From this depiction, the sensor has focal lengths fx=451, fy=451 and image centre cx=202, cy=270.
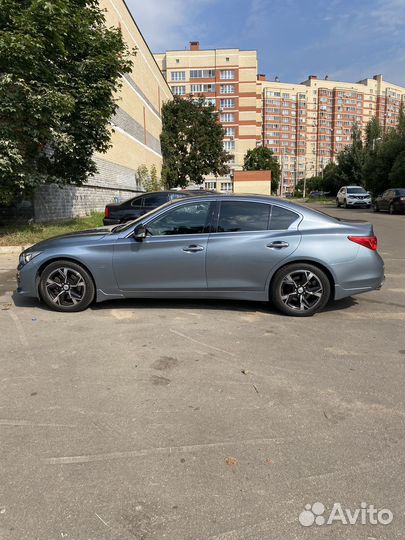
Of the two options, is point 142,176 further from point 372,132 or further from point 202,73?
point 202,73

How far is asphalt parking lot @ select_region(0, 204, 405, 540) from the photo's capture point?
238 cm

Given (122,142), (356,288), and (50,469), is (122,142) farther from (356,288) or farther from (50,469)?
(50,469)

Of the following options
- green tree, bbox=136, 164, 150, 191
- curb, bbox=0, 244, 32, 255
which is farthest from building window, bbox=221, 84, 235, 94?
curb, bbox=0, 244, 32, 255

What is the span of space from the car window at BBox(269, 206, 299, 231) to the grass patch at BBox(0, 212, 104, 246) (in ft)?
27.1

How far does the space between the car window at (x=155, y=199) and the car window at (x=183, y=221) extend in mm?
8172

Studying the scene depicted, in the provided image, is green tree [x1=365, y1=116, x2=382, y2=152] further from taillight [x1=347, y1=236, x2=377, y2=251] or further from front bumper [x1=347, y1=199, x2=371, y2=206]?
taillight [x1=347, y1=236, x2=377, y2=251]

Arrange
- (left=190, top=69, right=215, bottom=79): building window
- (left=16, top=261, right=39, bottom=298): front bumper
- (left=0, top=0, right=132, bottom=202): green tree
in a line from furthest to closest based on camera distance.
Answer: (left=190, top=69, right=215, bottom=79): building window → (left=0, top=0, right=132, bottom=202): green tree → (left=16, top=261, right=39, bottom=298): front bumper

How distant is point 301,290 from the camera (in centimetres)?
577

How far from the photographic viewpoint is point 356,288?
5.77m

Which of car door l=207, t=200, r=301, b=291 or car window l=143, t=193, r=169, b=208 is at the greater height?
car window l=143, t=193, r=169, b=208

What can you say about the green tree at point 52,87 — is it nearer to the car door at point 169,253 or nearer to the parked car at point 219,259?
the parked car at point 219,259

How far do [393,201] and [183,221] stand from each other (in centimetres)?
2401

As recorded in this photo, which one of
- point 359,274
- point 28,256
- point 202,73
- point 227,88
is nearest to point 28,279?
point 28,256

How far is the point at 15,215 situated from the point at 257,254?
11.3m
